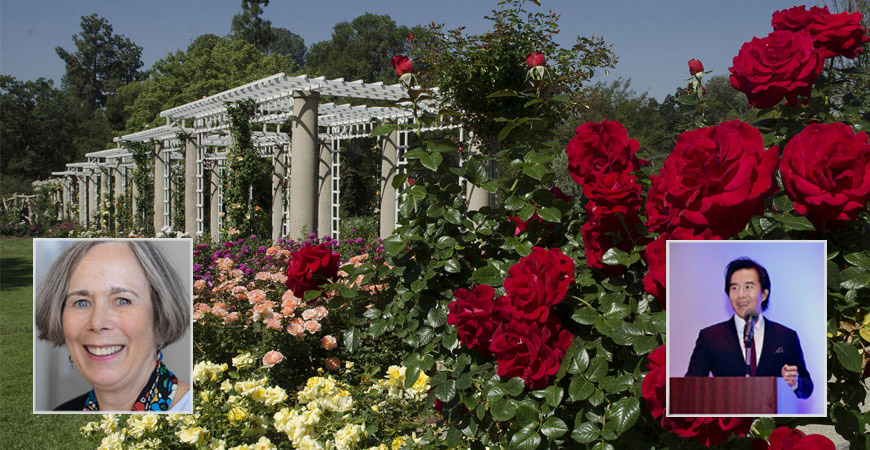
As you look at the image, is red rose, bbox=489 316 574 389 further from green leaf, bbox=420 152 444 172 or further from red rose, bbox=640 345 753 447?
green leaf, bbox=420 152 444 172

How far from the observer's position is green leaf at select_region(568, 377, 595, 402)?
3.72 feet

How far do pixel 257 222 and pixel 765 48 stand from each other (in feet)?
34.4

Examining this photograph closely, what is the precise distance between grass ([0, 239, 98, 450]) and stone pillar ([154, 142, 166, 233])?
606 cm

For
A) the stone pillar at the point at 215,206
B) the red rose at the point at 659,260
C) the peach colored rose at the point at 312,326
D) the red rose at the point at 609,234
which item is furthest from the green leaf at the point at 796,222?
the stone pillar at the point at 215,206

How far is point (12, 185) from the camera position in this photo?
20562mm

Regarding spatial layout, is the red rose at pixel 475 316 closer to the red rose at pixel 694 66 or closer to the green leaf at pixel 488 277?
the green leaf at pixel 488 277

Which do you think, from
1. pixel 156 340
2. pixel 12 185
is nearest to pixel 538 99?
pixel 156 340

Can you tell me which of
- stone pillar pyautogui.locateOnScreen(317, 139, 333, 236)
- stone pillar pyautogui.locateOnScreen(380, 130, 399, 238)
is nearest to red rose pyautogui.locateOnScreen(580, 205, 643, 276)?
stone pillar pyautogui.locateOnScreen(380, 130, 399, 238)

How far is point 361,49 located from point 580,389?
34186 millimetres

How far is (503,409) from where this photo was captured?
1.24 metres

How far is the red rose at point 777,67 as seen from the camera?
3.89 ft

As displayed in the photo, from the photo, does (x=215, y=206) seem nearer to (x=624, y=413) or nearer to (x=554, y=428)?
(x=554, y=428)

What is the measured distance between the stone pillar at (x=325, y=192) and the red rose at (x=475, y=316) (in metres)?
10.7

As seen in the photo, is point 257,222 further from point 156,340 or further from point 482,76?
point 156,340
